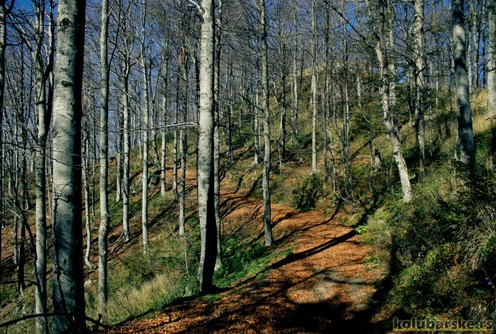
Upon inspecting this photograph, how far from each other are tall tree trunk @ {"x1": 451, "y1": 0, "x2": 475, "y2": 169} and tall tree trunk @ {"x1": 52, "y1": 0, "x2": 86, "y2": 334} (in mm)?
7716

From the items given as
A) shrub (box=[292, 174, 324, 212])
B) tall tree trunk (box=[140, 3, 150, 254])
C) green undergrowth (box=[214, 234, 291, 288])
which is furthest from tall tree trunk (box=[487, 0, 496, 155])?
tall tree trunk (box=[140, 3, 150, 254])

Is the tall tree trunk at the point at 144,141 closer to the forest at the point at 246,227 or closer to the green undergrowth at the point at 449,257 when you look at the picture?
the forest at the point at 246,227

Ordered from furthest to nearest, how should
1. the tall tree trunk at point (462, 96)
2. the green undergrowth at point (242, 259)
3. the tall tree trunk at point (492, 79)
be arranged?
the tall tree trunk at point (492, 79)
the green undergrowth at point (242, 259)
the tall tree trunk at point (462, 96)

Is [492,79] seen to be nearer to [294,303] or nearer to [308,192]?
[308,192]

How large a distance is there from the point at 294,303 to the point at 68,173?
13.5 ft

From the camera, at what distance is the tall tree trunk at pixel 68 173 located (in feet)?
10.0

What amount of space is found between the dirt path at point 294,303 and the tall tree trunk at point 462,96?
3.32 metres

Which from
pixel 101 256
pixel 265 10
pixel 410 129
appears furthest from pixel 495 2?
pixel 101 256

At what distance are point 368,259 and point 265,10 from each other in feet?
29.5

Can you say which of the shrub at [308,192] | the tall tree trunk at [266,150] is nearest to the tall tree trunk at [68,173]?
the tall tree trunk at [266,150]

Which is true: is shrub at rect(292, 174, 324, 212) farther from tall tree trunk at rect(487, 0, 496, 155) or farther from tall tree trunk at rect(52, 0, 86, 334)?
tall tree trunk at rect(52, 0, 86, 334)

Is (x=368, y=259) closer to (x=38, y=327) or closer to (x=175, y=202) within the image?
(x=38, y=327)

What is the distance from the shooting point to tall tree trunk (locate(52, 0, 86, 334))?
10.0 ft

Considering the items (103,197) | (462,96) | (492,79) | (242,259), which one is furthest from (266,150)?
(492,79)
